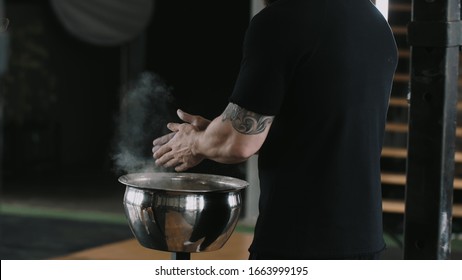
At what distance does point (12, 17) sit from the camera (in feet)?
31.8

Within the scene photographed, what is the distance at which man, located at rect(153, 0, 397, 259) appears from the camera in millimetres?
1562

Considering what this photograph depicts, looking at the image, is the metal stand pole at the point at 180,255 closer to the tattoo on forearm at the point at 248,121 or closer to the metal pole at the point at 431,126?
the tattoo on forearm at the point at 248,121

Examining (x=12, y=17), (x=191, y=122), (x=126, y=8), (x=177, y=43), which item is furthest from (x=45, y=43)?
(x=191, y=122)

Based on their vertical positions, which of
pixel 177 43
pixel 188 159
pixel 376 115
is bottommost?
pixel 188 159

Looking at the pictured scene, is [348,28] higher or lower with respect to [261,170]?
higher

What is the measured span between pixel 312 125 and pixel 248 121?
0.48ft

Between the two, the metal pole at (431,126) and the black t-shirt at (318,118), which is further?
the metal pole at (431,126)

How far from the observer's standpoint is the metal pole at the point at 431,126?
189cm

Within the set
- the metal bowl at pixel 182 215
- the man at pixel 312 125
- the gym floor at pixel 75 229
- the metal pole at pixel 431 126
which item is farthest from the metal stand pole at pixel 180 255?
the gym floor at pixel 75 229

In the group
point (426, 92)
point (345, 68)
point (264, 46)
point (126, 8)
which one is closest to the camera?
point (264, 46)

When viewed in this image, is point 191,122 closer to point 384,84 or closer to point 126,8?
point 384,84

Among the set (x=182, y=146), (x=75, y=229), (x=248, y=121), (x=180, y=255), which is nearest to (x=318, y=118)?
(x=248, y=121)

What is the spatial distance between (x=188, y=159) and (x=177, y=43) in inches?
312

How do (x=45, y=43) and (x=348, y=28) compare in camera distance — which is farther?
(x=45, y=43)
